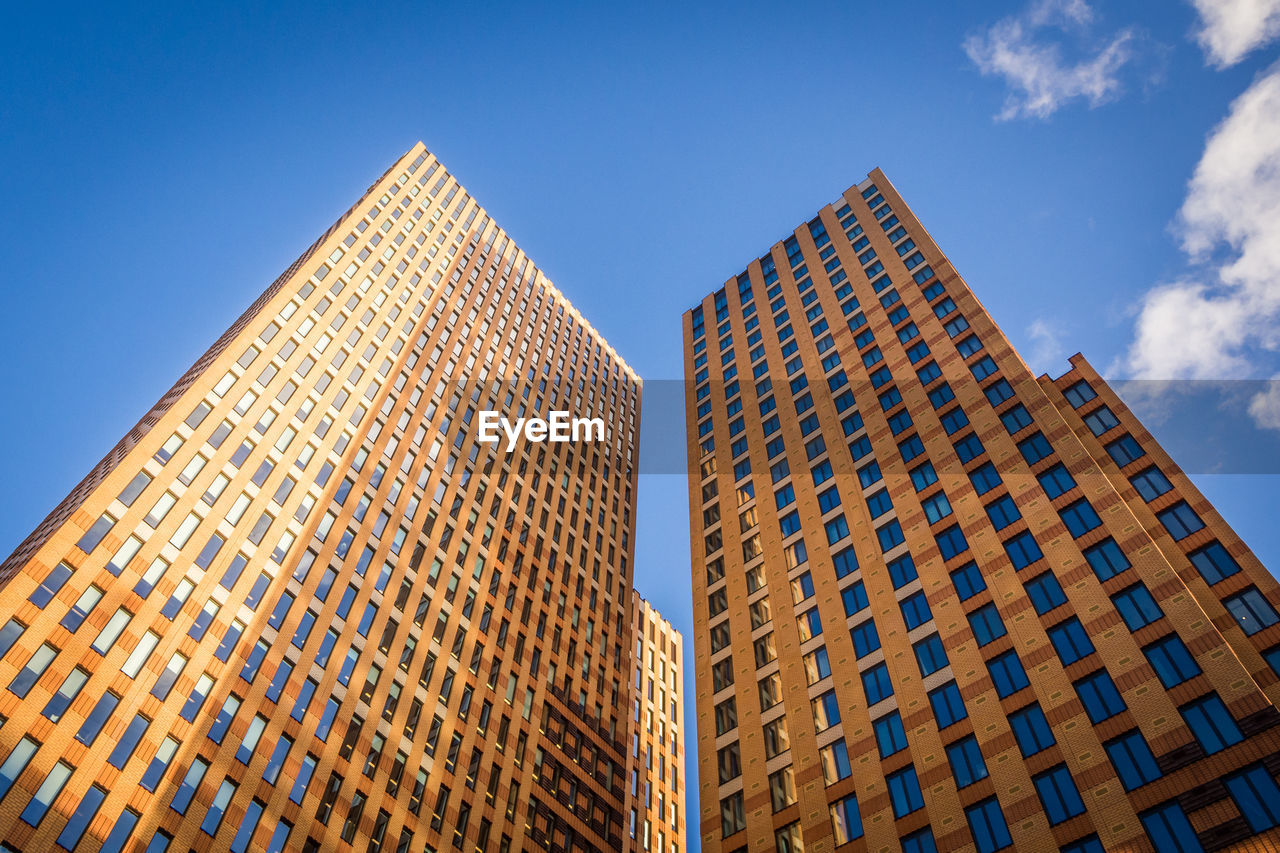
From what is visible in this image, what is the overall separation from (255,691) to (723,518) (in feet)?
108

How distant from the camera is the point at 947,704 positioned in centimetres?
4341

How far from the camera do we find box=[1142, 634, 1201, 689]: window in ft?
126

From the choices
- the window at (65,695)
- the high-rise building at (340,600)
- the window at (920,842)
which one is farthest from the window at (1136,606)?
the window at (65,695)

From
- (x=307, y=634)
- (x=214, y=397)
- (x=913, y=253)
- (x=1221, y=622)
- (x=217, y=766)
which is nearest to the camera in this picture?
(x=1221, y=622)

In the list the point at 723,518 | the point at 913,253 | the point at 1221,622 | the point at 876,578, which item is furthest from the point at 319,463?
the point at 1221,622

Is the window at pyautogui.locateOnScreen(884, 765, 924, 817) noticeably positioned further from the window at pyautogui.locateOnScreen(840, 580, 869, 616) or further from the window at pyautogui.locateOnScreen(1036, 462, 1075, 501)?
the window at pyautogui.locateOnScreen(1036, 462, 1075, 501)

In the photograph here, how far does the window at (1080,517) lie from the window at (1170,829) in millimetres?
15265

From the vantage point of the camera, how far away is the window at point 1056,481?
4938cm

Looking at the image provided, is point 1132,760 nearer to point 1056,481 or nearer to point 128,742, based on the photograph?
point 1056,481

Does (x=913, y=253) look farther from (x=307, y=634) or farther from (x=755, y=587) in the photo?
(x=307, y=634)

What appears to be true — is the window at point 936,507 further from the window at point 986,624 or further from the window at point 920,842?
the window at point 920,842

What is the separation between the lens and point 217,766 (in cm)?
4734

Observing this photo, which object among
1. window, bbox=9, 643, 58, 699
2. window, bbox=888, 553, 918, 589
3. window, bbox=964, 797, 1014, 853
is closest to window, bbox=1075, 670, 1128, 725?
window, bbox=964, 797, 1014, 853

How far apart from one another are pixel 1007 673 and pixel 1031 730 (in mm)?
3281
